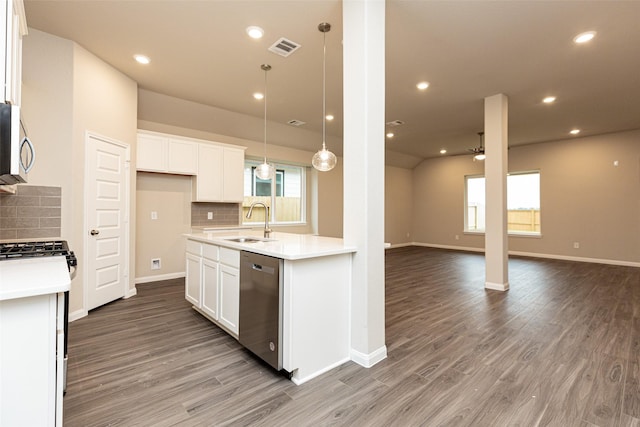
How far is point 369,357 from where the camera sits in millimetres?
2213

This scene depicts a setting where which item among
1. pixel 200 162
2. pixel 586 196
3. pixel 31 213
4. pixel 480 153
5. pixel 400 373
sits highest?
pixel 480 153

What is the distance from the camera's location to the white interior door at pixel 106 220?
3.31 metres

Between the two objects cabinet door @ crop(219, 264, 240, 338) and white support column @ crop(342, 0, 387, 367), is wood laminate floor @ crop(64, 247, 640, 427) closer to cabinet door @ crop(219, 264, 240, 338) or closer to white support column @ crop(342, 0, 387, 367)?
cabinet door @ crop(219, 264, 240, 338)

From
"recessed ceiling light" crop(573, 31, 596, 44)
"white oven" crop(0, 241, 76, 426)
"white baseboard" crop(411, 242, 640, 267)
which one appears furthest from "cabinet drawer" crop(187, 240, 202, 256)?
"white baseboard" crop(411, 242, 640, 267)

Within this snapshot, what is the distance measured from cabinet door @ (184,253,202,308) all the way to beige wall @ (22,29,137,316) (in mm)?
1069

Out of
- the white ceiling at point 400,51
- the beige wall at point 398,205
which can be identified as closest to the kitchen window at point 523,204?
the beige wall at point 398,205

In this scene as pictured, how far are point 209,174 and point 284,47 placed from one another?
8.47 feet

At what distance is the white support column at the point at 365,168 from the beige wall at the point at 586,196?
23.1 feet

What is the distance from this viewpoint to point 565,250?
702 centimetres

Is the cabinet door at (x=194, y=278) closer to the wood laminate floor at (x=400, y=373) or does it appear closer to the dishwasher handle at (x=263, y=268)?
the wood laminate floor at (x=400, y=373)

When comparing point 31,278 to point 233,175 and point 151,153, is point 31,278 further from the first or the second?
point 233,175

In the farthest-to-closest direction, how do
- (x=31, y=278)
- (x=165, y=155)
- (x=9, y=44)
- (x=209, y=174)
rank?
1. (x=209, y=174)
2. (x=165, y=155)
3. (x=9, y=44)
4. (x=31, y=278)

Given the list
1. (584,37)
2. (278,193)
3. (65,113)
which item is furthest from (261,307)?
(278,193)

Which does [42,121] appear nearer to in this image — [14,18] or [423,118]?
[14,18]
